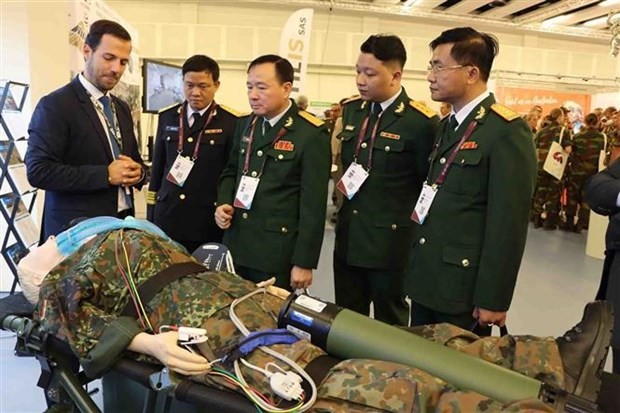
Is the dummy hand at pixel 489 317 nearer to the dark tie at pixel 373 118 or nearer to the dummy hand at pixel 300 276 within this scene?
the dummy hand at pixel 300 276

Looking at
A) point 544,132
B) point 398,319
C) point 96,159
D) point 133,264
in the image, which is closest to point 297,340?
point 133,264

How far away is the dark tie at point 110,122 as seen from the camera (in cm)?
218

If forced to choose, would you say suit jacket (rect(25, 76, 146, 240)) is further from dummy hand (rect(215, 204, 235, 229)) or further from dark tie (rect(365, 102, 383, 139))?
dark tie (rect(365, 102, 383, 139))

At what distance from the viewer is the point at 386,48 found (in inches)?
77.0

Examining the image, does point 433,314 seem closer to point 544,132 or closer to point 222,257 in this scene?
point 222,257

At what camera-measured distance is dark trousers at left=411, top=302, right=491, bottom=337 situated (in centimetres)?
167

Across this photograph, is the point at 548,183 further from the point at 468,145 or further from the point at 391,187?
the point at 468,145

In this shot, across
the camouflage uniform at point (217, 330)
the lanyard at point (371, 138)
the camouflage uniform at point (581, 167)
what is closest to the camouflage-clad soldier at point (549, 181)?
the camouflage uniform at point (581, 167)

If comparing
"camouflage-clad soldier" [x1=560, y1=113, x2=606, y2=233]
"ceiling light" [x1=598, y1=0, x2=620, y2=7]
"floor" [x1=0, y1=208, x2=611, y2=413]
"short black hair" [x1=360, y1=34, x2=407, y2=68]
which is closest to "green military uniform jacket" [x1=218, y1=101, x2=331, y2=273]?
"short black hair" [x1=360, y1=34, x2=407, y2=68]

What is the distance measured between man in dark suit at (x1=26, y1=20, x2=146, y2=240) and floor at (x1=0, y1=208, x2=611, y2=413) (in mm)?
701

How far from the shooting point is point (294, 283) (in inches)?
79.3

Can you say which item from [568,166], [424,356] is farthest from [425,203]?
[568,166]

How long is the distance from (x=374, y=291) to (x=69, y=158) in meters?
1.43

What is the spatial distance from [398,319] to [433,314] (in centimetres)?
36
